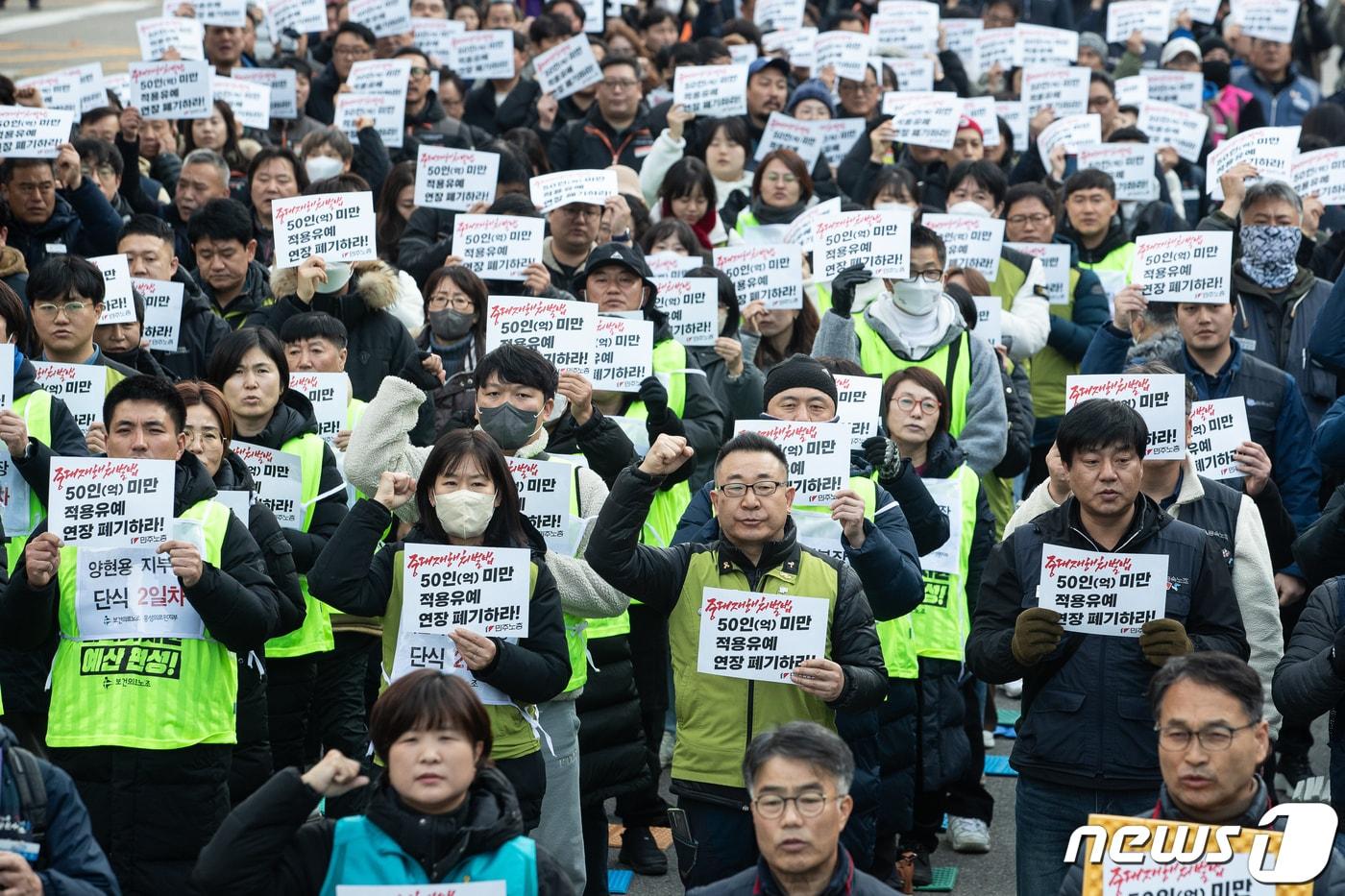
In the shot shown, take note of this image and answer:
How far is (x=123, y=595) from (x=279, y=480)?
1.37 metres

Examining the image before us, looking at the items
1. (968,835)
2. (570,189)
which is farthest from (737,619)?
(570,189)

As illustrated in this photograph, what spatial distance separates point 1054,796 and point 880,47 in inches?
431

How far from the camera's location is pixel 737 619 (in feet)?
19.8

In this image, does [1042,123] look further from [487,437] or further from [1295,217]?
[487,437]

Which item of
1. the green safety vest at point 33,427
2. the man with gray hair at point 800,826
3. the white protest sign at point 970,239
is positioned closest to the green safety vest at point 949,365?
the white protest sign at point 970,239

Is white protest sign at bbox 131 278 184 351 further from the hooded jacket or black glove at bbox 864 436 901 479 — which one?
the hooded jacket

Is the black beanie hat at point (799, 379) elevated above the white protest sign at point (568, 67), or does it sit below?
below

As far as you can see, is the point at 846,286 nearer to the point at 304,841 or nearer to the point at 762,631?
the point at 762,631

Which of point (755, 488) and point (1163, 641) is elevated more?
point (755, 488)

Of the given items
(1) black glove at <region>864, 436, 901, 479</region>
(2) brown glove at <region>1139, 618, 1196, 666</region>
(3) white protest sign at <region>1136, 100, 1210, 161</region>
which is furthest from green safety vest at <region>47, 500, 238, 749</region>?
(3) white protest sign at <region>1136, 100, 1210, 161</region>

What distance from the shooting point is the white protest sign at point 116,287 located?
8562mm

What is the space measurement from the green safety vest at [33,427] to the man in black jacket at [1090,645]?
3.40 metres

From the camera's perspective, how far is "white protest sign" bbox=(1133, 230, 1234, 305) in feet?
28.1

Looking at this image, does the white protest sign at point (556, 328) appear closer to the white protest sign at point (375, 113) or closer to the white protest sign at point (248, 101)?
the white protest sign at point (375, 113)
